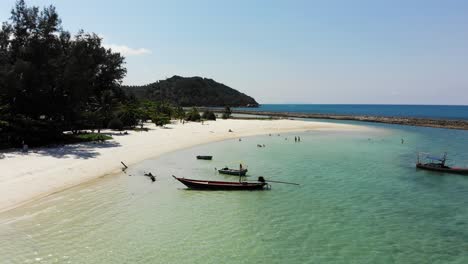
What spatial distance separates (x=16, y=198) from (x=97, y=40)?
48121 millimetres

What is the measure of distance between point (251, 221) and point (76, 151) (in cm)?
2626

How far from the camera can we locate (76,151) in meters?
40.5

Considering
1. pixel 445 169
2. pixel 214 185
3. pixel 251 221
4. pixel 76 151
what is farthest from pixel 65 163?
pixel 445 169

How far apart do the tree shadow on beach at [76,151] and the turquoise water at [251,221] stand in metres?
6.45

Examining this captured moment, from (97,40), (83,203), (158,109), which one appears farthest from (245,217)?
(158,109)

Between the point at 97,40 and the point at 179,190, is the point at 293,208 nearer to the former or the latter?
the point at 179,190

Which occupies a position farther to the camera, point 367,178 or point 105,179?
point 367,178

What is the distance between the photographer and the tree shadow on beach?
37.7m

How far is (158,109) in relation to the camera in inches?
3841

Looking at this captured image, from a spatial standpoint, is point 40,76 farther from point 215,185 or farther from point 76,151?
point 215,185

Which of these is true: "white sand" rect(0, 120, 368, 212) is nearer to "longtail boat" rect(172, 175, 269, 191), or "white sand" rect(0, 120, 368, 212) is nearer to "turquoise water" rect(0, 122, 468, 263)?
"turquoise water" rect(0, 122, 468, 263)

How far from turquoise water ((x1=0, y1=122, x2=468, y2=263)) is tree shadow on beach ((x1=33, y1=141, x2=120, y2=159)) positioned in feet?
21.2

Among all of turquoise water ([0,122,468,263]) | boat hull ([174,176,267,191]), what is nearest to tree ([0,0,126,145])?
turquoise water ([0,122,468,263])

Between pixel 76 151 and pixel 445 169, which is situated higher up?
pixel 76 151
